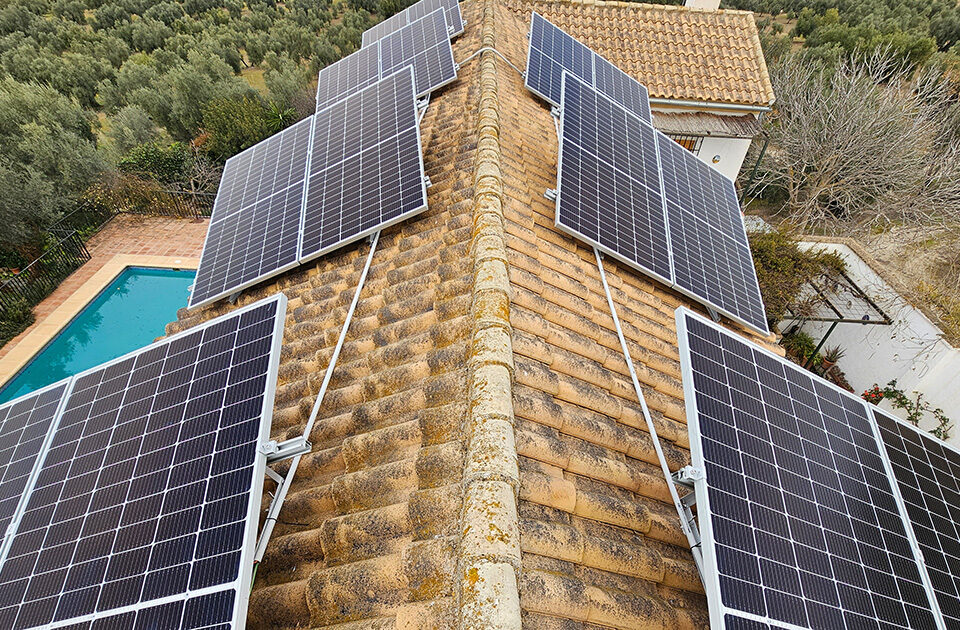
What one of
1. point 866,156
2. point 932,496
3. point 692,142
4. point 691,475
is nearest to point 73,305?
point 691,475

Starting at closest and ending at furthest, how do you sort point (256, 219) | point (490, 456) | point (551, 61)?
point (490, 456) → point (256, 219) → point (551, 61)

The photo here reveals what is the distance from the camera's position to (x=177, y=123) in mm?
20688

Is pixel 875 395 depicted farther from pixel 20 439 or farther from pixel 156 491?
pixel 20 439

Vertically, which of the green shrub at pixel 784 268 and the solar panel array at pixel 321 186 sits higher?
the solar panel array at pixel 321 186

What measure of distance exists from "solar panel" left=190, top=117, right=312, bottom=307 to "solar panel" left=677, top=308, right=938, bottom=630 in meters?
5.13

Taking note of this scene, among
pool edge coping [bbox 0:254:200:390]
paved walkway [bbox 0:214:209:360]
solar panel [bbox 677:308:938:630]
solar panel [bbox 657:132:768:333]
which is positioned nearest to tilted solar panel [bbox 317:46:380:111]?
pool edge coping [bbox 0:254:200:390]

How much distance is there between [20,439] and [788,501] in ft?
21.8

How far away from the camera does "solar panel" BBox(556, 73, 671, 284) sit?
550 centimetres

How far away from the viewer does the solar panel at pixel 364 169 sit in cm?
576

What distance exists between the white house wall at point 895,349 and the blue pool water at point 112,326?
57.8ft

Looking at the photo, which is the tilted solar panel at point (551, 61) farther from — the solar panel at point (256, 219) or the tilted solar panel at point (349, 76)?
the solar panel at point (256, 219)

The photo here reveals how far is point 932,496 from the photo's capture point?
13.1ft

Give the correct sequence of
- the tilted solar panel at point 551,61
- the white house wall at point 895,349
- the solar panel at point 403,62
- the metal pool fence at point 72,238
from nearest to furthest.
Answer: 1. the tilted solar panel at point 551,61
2. the solar panel at point 403,62
3. the white house wall at point 895,349
4. the metal pool fence at point 72,238

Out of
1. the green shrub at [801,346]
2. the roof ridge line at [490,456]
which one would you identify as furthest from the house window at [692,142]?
the roof ridge line at [490,456]
